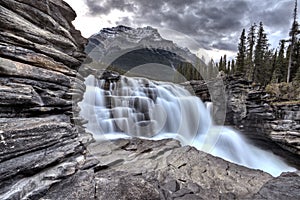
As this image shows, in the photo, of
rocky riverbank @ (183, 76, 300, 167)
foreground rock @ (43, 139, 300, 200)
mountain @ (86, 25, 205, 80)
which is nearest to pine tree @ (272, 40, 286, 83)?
mountain @ (86, 25, 205, 80)

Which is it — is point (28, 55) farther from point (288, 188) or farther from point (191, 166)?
point (288, 188)

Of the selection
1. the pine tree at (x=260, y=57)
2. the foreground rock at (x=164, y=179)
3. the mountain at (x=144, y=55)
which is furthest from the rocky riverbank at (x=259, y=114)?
the pine tree at (x=260, y=57)

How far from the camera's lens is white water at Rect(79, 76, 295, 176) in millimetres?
10031

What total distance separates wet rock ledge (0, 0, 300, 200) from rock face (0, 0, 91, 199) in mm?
17

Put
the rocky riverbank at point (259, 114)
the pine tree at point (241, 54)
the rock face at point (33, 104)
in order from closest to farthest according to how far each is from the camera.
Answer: the rock face at point (33, 104) → the rocky riverbank at point (259, 114) → the pine tree at point (241, 54)

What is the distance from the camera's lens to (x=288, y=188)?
471 centimetres

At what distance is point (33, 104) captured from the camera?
4.60m

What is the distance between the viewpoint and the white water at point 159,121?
32.9 ft

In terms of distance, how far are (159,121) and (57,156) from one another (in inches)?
323

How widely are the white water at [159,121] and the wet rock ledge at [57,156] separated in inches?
138

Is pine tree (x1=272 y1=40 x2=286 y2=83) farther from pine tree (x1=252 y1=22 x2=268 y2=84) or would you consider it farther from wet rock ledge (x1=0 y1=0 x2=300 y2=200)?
wet rock ledge (x1=0 y1=0 x2=300 y2=200)

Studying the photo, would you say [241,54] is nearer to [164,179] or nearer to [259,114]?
[259,114]

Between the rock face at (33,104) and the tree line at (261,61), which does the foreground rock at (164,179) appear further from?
the tree line at (261,61)

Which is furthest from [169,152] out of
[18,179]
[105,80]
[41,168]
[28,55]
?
[105,80]
